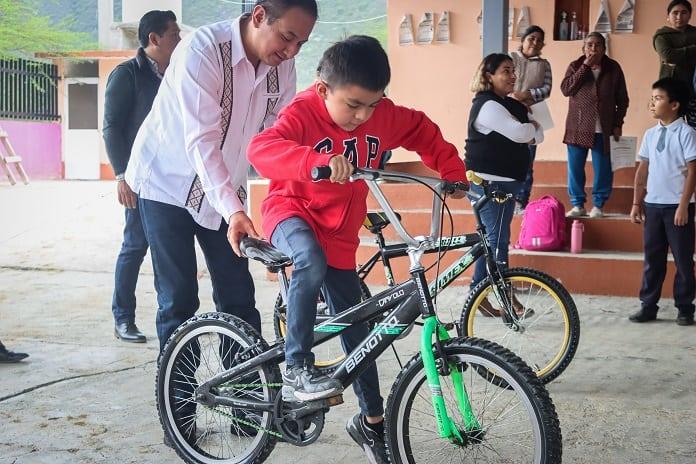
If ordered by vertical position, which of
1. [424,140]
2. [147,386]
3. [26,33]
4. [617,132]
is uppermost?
[26,33]

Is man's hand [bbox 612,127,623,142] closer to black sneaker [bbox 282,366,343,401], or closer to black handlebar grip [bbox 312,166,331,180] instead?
black sneaker [bbox 282,366,343,401]

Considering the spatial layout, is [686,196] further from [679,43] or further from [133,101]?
[133,101]

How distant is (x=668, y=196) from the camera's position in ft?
17.4

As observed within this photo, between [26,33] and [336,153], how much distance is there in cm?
1860

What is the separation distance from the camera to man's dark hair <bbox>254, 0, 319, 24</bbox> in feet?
8.95

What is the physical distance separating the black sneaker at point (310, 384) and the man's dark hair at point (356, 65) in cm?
88

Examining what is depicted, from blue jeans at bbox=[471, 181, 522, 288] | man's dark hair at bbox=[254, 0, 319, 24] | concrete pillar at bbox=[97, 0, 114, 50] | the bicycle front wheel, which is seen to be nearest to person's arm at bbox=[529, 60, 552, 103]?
blue jeans at bbox=[471, 181, 522, 288]

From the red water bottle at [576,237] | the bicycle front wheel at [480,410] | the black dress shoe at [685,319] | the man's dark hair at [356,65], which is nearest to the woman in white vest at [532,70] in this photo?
the red water bottle at [576,237]

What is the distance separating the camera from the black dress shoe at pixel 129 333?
4996mm

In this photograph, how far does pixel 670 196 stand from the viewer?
529cm

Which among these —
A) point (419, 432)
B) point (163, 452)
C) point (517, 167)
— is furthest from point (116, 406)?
point (517, 167)

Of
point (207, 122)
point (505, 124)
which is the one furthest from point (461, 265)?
point (207, 122)

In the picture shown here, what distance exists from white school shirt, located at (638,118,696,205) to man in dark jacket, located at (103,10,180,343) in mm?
2931

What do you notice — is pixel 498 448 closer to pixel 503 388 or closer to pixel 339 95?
pixel 503 388
